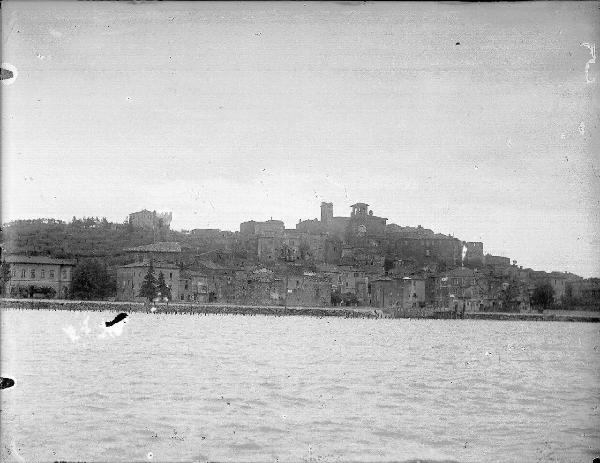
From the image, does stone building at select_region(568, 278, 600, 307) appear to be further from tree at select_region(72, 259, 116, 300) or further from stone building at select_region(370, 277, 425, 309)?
tree at select_region(72, 259, 116, 300)

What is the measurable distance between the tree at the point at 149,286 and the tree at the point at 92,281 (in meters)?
1.96

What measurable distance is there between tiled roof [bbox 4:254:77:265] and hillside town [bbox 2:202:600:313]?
14 centimetres

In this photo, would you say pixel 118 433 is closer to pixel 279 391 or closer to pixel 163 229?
pixel 279 391

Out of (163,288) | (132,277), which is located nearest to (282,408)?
(132,277)

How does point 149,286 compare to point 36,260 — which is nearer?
point 36,260

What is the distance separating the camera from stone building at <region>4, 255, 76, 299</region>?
3812cm

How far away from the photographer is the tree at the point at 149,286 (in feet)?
127

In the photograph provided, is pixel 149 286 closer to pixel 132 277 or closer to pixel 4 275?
pixel 132 277

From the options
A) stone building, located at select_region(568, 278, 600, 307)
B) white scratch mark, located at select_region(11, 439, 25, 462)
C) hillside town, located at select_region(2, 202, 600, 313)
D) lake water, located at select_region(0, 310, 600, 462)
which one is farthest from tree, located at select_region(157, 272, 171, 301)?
white scratch mark, located at select_region(11, 439, 25, 462)

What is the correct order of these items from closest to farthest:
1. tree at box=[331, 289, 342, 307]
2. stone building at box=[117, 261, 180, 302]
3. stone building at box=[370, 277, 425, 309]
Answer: stone building at box=[117, 261, 180, 302], stone building at box=[370, 277, 425, 309], tree at box=[331, 289, 342, 307]

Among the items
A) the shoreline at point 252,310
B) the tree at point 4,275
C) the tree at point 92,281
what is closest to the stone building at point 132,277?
the tree at point 92,281

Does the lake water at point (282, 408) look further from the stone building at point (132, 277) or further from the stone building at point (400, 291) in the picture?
the stone building at point (400, 291)

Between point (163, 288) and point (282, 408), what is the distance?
3325 centimetres

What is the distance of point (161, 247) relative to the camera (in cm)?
4078
